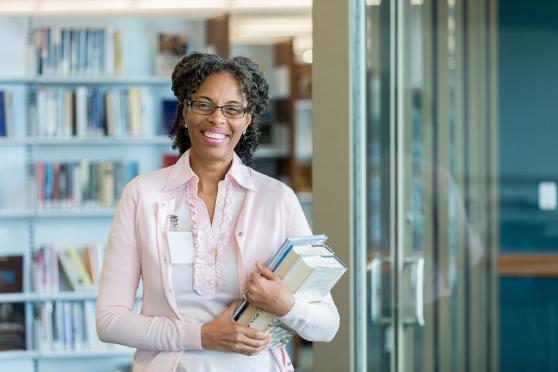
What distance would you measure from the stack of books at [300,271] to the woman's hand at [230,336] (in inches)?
0.6

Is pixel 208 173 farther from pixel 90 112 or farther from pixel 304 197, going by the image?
pixel 304 197

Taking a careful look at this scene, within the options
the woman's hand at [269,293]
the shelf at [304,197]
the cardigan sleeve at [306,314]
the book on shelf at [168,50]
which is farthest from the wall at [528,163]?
the shelf at [304,197]

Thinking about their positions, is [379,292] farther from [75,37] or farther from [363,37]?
[75,37]

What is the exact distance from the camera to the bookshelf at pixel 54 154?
6.36 meters

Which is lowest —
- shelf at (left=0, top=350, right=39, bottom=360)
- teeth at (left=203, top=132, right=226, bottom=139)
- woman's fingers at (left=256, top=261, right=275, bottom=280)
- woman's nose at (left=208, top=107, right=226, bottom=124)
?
shelf at (left=0, top=350, right=39, bottom=360)

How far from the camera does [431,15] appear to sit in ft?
8.97

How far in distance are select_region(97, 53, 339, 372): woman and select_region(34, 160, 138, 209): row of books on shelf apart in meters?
4.20

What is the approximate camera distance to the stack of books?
2109 millimetres

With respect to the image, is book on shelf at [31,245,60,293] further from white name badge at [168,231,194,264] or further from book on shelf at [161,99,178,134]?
white name badge at [168,231,194,264]

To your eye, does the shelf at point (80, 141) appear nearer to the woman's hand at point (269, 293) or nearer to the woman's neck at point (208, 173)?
the woman's neck at point (208, 173)

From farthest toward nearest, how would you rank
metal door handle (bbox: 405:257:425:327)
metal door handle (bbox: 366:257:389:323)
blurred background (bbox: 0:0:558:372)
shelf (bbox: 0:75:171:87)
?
shelf (bbox: 0:75:171:87), metal door handle (bbox: 366:257:389:323), metal door handle (bbox: 405:257:425:327), blurred background (bbox: 0:0:558:372)

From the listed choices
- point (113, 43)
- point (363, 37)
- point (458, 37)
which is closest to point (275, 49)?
point (113, 43)

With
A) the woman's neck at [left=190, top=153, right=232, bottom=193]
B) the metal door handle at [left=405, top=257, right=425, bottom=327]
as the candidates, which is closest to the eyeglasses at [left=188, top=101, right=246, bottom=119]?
the woman's neck at [left=190, top=153, right=232, bottom=193]

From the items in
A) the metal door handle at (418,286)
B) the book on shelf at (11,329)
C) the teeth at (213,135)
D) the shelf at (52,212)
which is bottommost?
the book on shelf at (11,329)
